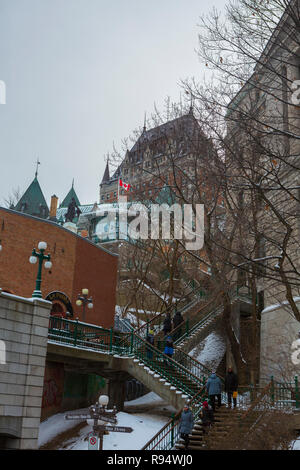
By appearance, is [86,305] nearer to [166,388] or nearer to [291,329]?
[166,388]

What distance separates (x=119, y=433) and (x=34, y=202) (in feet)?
254

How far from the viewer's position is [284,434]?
1463 cm

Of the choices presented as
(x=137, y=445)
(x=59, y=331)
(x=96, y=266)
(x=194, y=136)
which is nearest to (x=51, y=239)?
(x=96, y=266)

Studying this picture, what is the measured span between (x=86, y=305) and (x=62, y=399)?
5303 millimetres

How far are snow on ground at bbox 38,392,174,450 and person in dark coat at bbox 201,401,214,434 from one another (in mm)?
2521

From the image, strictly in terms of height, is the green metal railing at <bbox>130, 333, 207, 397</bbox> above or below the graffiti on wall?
above

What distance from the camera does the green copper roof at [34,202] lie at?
91062 millimetres

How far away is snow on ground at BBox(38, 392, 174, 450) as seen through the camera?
730 inches

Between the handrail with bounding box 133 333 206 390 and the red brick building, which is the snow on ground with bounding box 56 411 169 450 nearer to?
the handrail with bounding box 133 333 206 390

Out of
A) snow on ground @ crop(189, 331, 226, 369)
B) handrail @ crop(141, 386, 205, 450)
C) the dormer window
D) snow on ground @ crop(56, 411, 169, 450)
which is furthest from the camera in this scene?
the dormer window

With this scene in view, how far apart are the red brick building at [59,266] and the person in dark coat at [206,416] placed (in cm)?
1023

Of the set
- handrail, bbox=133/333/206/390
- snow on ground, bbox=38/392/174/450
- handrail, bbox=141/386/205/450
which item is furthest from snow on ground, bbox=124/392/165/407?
handrail, bbox=141/386/205/450

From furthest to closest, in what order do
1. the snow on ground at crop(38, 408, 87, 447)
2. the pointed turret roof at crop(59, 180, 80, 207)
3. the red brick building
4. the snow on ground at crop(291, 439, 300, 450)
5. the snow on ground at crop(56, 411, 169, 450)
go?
1. the pointed turret roof at crop(59, 180, 80, 207)
2. the red brick building
3. the snow on ground at crop(38, 408, 87, 447)
4. the snow on ground at crop(56, 411, 169, 450)
5. the snow on ground at crop(291, 439, 300, 450)

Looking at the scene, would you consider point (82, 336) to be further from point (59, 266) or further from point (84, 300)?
point (59, 266)
